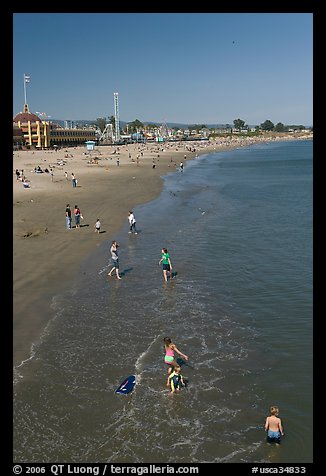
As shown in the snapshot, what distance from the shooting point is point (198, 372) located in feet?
36.4

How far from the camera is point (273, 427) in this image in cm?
830

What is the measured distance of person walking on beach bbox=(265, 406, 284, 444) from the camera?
826 cm

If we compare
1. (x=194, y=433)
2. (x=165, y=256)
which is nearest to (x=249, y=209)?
(x=165, y=256)

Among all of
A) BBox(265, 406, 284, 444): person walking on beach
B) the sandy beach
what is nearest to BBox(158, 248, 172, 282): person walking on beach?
the sandy beach

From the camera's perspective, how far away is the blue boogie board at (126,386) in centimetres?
1009

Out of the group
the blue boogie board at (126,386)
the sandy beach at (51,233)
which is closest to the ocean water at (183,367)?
the blue boogie board at (126,386)

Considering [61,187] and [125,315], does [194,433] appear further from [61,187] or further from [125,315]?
[61,187]

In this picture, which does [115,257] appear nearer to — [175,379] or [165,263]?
[165,263]

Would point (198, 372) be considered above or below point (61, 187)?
below

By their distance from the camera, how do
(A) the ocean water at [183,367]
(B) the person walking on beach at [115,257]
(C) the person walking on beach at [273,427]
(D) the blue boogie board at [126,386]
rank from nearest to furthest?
(C) the person walking on beach at [273,427] → (A) the ocean water at [183,367] → (D) the blue boogie board at [126,386] → (B) the person walking on beach at [115,257]

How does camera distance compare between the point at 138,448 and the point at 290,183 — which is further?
the point at 290,183

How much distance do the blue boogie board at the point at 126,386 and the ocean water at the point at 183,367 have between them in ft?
0.54

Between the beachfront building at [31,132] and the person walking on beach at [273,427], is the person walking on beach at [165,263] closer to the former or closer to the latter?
the person walking on beach at [273,427]

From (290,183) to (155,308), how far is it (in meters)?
47.9
